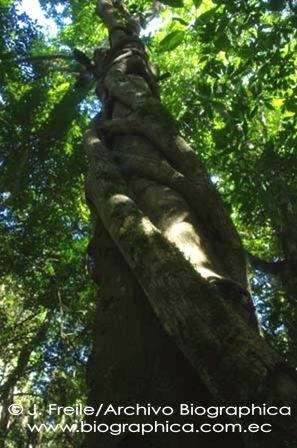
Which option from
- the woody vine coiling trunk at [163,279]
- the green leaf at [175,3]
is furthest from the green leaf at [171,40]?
the woody vine coiling trunk at [163,279]

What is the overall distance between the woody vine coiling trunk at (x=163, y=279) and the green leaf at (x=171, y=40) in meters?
0.90

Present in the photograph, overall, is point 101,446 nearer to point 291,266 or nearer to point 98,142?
point 98,142

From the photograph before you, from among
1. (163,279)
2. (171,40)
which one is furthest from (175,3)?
(163,279)

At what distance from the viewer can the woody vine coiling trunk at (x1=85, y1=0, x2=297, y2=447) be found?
1.82m

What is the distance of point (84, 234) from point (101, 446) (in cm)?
554

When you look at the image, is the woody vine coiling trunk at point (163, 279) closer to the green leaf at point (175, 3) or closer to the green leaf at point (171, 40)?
the green leaf at point (171, 40)

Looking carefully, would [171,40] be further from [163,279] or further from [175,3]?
[163,279]

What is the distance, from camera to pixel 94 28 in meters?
12.5

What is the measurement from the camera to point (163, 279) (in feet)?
7.18

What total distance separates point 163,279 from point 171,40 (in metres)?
1.46

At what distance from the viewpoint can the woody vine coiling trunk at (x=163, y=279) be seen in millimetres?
1820

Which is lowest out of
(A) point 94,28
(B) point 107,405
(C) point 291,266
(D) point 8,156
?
(B) point 107,405

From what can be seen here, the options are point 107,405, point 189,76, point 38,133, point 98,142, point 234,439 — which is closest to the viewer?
point 234,439

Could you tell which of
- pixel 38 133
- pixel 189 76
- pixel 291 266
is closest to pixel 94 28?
pixel 189 76
